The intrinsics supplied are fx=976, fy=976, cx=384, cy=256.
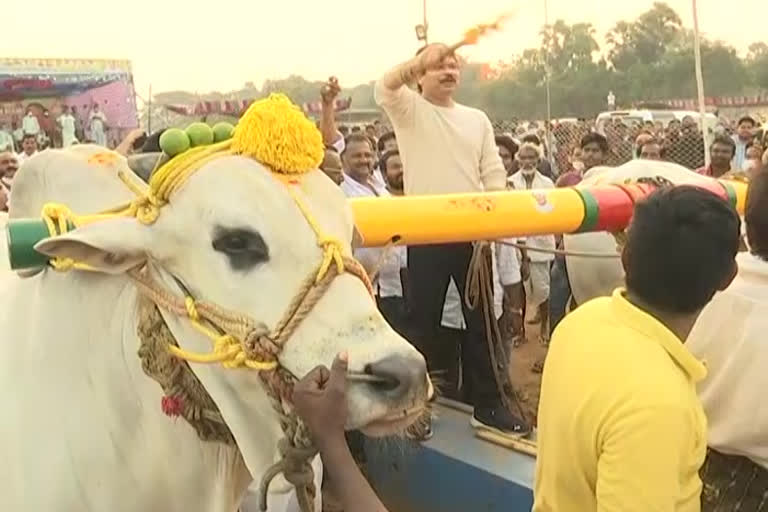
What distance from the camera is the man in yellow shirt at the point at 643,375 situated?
5.20 ft

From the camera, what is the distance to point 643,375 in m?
1.62

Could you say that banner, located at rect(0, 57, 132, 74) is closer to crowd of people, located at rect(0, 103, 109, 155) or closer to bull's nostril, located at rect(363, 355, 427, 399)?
crowd of people, located at rect(0, 103, 109, 155)

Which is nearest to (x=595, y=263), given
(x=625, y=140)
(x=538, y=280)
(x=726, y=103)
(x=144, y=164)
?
(x=144, y=164)

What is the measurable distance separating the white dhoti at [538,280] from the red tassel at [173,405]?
576cm

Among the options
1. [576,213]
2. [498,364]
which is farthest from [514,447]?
[576,213]

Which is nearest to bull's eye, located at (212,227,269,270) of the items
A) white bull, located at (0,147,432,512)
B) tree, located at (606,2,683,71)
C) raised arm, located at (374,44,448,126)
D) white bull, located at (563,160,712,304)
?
white bull, located at (0,147,432,512)

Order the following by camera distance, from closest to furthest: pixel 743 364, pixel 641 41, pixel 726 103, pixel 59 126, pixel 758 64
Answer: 1. pixel 743 364
2. pixel 59 126
3. pixel 726 103
4. pixel 641 41
5. pixel 758 64

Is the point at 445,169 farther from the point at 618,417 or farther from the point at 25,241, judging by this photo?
the point at 618,417

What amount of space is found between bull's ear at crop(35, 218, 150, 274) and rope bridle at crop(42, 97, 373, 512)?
3 centimetres

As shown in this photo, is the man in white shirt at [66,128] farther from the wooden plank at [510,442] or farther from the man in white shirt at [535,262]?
the wooden plank at [510,442]

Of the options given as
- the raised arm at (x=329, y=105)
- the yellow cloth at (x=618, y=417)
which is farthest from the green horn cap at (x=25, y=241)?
the raised arm at (x=329, y=105)

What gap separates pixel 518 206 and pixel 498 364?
4.85ft

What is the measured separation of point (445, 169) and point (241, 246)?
2.23 meters

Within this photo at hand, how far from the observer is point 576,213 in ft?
9.78
